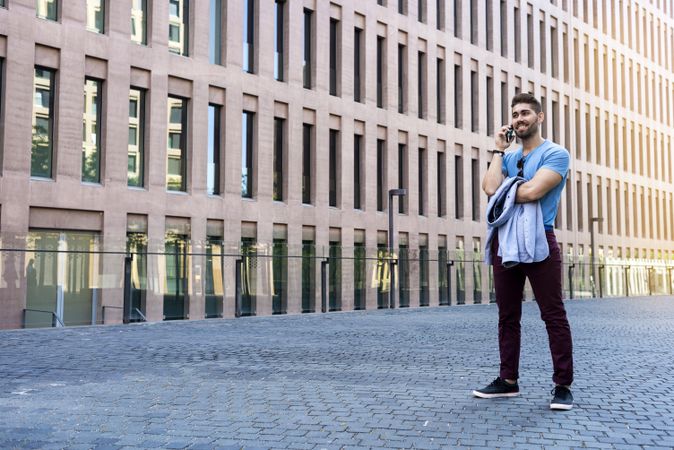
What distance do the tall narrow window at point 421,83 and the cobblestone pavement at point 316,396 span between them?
69.6 ft

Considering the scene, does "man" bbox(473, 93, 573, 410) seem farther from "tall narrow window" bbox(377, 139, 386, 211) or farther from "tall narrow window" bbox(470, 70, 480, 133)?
"tall narrow window" bbox(470, 70, 480, 133)

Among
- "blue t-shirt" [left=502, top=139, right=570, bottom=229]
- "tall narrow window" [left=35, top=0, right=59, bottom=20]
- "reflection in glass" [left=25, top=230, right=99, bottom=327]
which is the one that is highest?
"tall narrow window" [left=35, top=0, right=59, bottom=20]

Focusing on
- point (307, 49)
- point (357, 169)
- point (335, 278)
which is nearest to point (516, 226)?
point (335, 278)

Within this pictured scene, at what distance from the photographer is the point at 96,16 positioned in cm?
2044

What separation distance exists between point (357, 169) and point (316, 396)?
2253cm

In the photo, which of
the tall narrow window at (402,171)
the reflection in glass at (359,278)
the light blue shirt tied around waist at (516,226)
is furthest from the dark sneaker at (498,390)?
the tall narrow window at (402,171)

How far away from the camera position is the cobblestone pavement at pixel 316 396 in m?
4.35

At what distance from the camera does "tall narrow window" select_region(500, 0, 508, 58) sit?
36.2 meters

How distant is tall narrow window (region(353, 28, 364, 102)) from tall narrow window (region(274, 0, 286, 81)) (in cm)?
362

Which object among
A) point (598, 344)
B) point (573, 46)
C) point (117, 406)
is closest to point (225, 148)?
point (598, 344)

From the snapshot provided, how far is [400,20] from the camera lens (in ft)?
98.8

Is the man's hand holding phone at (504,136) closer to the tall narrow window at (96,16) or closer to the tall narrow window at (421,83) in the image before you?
the tall narrow window at (96,16)

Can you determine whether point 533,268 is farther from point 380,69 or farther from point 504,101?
point 504,101

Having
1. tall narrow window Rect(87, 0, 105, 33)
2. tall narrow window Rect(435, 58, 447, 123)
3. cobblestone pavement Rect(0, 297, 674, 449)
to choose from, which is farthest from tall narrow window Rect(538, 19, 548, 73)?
cobblestone pavement Rect(0, 297, 674, 449)
